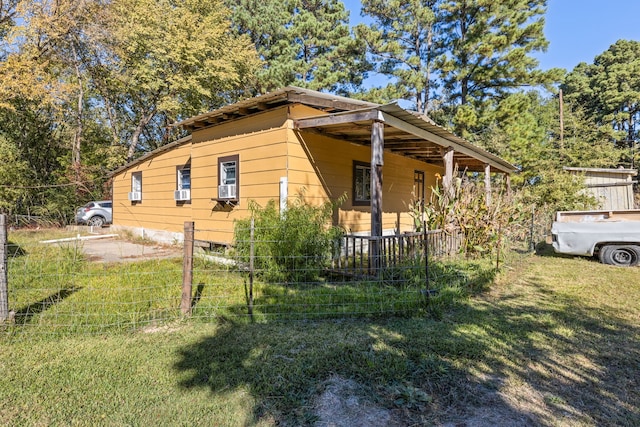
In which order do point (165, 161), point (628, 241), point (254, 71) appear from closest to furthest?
point (628, 241) < point (165, 161) < point (254, 71)

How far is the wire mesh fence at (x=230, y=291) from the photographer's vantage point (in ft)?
13.2

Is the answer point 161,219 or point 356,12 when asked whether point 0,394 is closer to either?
point 161,219

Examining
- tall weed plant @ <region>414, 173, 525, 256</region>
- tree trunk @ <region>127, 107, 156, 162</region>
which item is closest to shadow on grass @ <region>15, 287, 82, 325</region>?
tall weed plant @ <region>414, 173, 525, 256</region>

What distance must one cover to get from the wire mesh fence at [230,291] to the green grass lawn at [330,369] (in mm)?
174

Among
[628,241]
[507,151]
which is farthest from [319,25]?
[628,241]

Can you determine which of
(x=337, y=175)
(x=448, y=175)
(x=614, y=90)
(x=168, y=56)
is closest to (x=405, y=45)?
(x=168, y=56)

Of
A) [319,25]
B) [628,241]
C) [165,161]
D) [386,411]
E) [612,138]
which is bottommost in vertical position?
[386,411]

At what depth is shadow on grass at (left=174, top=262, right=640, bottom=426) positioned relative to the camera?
7.96ft

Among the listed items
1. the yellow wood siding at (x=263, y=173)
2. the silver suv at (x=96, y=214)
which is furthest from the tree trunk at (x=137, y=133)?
the yellow wood siding at (x=263, y=173)

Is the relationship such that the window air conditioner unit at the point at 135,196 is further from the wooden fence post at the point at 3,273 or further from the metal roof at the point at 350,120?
the wooden fence post at the point at 3,273

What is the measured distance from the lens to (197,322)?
4.00 m

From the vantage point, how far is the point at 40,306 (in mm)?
4395

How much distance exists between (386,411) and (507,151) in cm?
1705

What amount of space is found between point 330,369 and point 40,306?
155 inches
